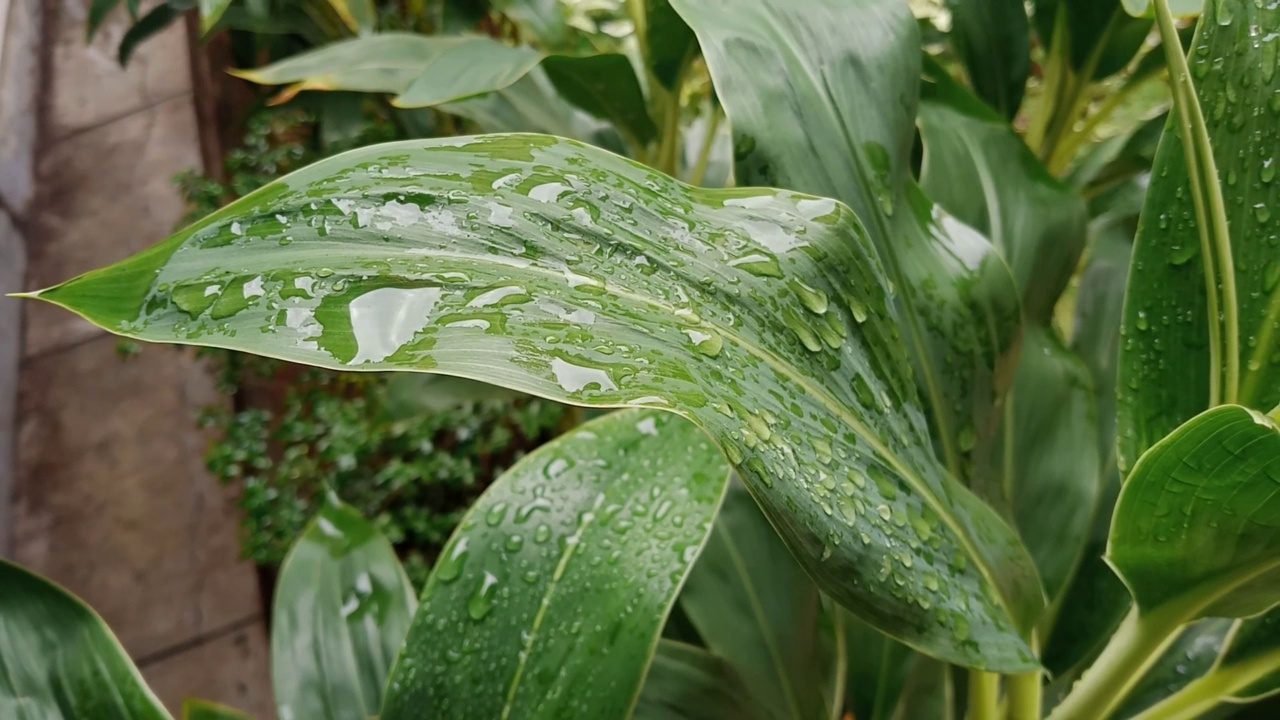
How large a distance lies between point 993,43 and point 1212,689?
1.65ft

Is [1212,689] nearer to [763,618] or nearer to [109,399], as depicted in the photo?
[763,618]

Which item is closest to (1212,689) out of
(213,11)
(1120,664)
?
(1120,664)

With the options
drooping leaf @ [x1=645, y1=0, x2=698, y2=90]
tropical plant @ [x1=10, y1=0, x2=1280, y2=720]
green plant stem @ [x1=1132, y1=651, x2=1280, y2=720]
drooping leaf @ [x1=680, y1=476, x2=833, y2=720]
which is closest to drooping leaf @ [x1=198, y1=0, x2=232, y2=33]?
tropical plant @ [x1=10, y1=0, x2=1280, y2=720]

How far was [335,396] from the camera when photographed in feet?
3.26

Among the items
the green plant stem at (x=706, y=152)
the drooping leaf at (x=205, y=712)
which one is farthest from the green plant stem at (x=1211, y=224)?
the drooping leaf at (x=205, y=712)

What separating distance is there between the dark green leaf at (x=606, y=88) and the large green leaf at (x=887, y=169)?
0.88 feet

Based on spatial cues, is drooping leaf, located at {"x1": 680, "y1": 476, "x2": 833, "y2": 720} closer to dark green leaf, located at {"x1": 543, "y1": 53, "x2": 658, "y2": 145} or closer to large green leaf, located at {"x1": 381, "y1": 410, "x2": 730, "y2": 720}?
large green leaf, located at {"x1": 381, "y1": 410, "x2": 730, "y2": 720}

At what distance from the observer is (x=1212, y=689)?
16.7 inches

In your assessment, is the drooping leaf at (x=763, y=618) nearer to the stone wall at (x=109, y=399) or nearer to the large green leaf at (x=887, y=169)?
the large green leaf at (x=887, y=169)

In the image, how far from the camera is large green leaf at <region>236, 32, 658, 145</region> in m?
0.62

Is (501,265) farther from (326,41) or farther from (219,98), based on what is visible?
(219,98)

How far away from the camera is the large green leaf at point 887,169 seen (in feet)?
1.31

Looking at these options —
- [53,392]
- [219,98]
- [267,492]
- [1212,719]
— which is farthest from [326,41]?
[1212,719]

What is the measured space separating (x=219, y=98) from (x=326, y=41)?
42 centimetres
